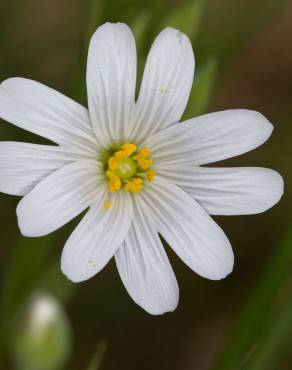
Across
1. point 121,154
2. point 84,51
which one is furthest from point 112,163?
point 84,51

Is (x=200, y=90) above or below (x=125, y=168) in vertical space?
above

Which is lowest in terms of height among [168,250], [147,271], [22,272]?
[22,272]

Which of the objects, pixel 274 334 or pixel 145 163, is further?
pixel 274 334

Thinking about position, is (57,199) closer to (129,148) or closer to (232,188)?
(129,148)

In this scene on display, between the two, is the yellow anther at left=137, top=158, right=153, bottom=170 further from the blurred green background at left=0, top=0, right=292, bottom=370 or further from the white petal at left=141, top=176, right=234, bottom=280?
the blurred green background at left=0, top=0, right=292, bottom=370

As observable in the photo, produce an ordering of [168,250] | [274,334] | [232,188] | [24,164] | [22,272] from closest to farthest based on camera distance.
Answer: [24,164] → [232,188] → [274,334] → [22,272] → [168,250]

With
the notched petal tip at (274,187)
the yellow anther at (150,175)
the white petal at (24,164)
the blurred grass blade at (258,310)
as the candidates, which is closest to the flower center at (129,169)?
the yellow anther at (150,175)

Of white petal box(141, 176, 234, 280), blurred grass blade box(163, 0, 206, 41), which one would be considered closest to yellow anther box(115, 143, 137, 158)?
white petal box(141, 176, 234, 280)

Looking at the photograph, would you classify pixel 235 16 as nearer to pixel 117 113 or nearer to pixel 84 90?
pixel 84 90
